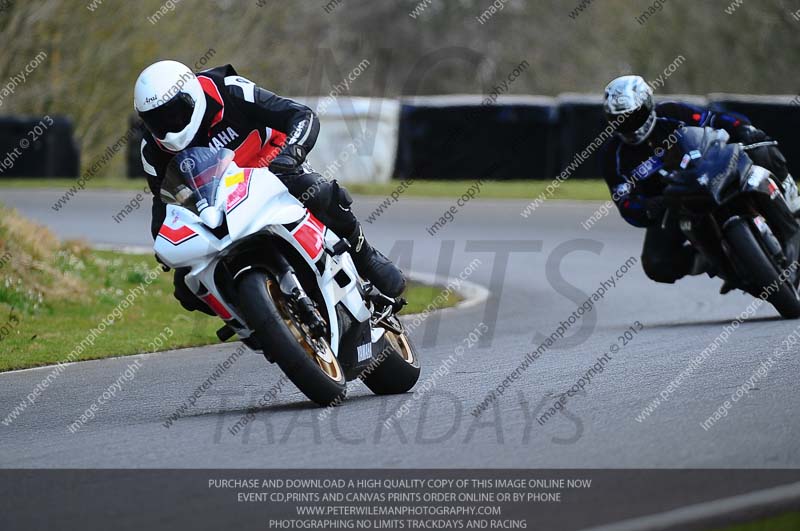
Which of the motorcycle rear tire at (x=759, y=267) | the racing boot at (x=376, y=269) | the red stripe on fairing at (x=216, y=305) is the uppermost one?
the red stripe on fairing at (x=216, y=305)

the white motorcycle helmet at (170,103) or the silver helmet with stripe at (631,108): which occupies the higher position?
the white motorcycle helmet at (170,103)

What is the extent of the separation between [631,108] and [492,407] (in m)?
3.88

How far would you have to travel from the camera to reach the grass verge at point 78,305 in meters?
10.0

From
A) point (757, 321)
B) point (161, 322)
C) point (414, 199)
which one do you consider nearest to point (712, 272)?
point (757, 321)

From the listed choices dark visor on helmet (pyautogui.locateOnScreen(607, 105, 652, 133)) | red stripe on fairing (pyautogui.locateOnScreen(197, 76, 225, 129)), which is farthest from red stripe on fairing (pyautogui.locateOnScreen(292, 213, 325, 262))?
dark visor on helmet (pyautogui.locateOnScreen(607, 105, 652, 133))

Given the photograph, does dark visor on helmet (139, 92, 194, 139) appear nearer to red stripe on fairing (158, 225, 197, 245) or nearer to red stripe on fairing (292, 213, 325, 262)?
red stripe on fairing (158, 225, 197, 245)

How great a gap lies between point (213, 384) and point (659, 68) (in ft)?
113

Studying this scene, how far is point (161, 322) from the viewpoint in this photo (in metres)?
11.4

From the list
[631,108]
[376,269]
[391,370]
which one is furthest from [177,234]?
[631,108]

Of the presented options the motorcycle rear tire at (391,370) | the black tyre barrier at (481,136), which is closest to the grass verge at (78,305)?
the motorcycle rear tire at (391,370)

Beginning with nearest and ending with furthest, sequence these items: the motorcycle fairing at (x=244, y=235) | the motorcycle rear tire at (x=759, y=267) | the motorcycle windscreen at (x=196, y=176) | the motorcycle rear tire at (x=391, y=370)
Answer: the motorcycle fairing at (x=244, y=235) → the motorcycle windscreen at (x=196, y=176) → the motorcycle rear tire at (x=391, y=370) → the motorcycle rear tire at (x=759, y=267)

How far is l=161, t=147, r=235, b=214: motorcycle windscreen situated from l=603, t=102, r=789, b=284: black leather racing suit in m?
4.36

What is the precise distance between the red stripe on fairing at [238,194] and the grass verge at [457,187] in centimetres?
1704

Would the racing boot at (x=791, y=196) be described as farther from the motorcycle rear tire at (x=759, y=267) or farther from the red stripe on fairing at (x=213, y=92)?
the red stripe on fairing at (x=213, y=92)
